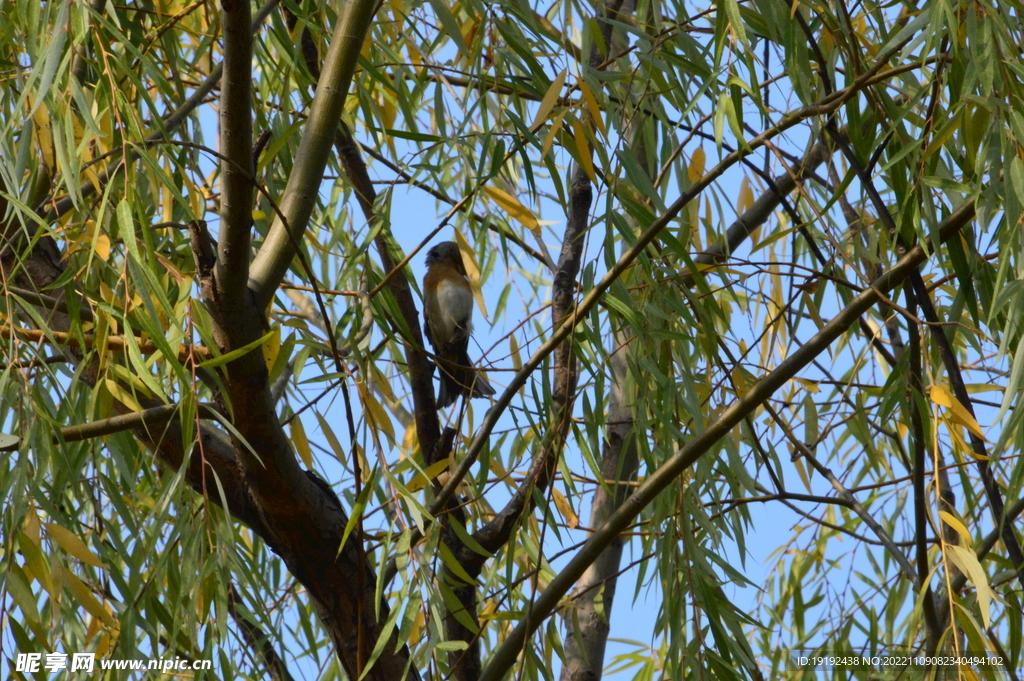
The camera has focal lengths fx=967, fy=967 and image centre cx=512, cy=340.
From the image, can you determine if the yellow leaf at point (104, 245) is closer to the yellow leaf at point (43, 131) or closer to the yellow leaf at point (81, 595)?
the yellow leaf at point (43, 131)

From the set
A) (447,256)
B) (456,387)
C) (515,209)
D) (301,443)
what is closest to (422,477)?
(301,443)

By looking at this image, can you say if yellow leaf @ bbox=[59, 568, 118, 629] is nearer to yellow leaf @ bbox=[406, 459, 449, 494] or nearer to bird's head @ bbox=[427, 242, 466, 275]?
yellow leaf @ bbox=[406, 459, 449, 494]

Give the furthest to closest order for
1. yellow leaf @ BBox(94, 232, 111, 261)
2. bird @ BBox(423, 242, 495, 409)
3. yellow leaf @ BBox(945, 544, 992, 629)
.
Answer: bird @ BBox(423, 242, 495, 409), yellow leaf @ BBox(94, 232, 111, 261), yellow leaf @ BBox(945, 544, 992, 629)

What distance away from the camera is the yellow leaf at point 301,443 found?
5.17 feet

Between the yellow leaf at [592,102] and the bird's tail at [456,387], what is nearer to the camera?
the yellow leaf at [592,102]

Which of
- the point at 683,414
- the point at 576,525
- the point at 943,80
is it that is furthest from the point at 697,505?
the point at 943,80

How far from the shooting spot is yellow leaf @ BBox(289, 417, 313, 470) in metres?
1.58

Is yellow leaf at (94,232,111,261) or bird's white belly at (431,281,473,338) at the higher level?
bird's white belly at (431,281,473,338)

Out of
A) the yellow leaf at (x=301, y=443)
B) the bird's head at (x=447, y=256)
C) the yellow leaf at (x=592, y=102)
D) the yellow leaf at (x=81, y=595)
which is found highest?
the bird's head at (x=447, y=256)

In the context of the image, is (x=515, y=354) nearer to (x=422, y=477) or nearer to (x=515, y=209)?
(x=515, y=209)

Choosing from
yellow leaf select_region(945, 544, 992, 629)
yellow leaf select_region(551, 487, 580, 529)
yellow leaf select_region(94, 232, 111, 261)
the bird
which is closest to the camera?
yellow leaf select_region(945, 544, 992, 629)

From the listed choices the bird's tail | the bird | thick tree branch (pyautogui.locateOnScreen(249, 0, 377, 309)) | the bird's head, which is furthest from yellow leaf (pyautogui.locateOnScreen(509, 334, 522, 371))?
the bird's head

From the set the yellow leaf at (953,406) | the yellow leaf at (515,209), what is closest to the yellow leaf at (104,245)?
the yellow leaf at (515,209)

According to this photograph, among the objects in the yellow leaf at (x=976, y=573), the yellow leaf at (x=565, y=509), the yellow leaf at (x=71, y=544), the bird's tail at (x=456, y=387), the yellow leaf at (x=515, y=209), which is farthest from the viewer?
the bird's tail at (x=456, y=387)
